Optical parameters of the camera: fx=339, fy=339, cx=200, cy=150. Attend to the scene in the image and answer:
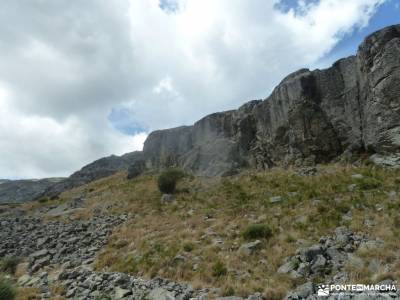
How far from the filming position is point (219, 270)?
38.9 feet

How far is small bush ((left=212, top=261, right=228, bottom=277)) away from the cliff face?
14.0 meters

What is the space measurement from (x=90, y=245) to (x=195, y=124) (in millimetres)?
34127

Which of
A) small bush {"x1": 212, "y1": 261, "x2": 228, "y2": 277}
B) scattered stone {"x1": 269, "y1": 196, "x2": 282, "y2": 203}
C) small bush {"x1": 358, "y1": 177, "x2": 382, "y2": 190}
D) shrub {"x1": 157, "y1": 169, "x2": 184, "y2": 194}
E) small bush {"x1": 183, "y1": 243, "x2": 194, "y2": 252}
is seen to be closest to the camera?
small bush {"x1": 212, "y1": 261, "x2": 228, "y2": 277}

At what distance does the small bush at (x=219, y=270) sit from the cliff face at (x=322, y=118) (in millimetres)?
13951

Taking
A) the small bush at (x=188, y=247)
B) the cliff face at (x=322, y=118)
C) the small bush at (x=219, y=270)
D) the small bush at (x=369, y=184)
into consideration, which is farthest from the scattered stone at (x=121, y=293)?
the cliff face at (x=322, y=118)

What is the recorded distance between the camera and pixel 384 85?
20625mm

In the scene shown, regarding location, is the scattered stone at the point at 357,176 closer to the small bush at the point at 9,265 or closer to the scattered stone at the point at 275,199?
the scattered stone at the point at 275,199

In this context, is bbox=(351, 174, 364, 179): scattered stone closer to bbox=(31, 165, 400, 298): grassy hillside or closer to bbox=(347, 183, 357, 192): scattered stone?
bbox=(31, 165, 400, 298): grassy hillside

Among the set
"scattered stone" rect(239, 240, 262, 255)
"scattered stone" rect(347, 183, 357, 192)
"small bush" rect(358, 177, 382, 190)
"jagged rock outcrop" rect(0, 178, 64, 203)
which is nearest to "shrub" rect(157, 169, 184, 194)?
"scattered stone" rect(347, 183, 357, 192)

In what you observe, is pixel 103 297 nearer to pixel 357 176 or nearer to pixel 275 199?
pixel 275 199

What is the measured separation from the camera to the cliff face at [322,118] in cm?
2075

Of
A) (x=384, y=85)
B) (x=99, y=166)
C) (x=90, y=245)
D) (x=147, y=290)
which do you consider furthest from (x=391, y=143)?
(x=99, y=166)

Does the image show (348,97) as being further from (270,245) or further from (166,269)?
(166,269)

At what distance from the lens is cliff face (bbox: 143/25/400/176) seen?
68.1ft
